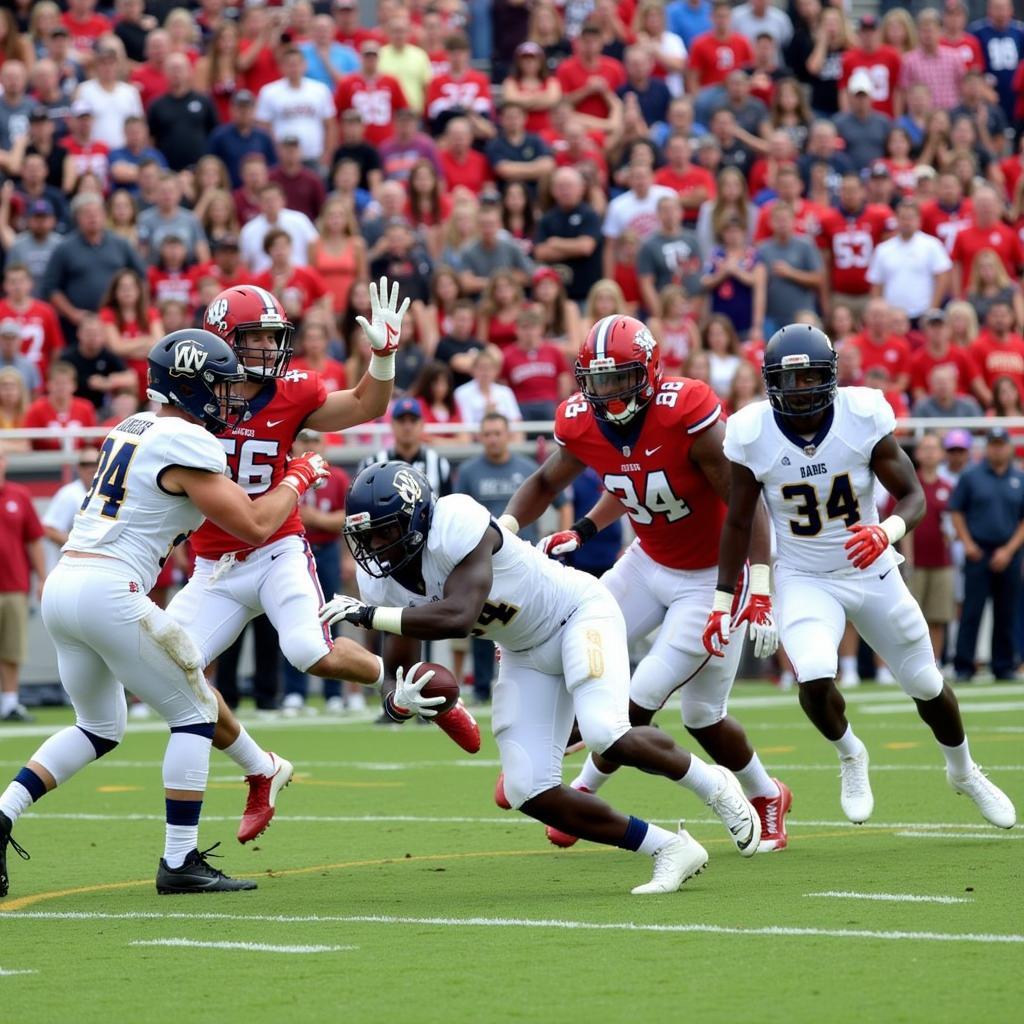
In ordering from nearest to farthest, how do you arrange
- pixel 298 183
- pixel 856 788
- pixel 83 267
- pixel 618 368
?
pixel 618 368, pixel 856 788, pixel 83 267, pixel 298 183

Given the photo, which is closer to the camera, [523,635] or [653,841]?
[653,841]

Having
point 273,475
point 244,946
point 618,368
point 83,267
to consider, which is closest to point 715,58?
point 83,267

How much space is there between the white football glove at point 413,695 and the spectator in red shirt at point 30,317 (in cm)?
909

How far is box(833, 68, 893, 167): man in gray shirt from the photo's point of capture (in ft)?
61.2

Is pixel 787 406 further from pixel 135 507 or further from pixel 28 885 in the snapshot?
pixel 28 885

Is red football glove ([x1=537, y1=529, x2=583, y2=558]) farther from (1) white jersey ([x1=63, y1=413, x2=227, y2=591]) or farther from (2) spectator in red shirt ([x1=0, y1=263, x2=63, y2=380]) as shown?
(2) spectator in red shirt ([x1=0, y1=263, x2=63, y2=380])

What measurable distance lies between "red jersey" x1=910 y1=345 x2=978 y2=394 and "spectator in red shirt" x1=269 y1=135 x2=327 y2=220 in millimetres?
5050


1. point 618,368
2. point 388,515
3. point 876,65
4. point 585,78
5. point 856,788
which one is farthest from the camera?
point 876,65

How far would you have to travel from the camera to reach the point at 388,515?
20.1 feet

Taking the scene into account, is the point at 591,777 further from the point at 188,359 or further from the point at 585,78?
the point at 585,78

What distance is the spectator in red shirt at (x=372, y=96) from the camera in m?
17.4

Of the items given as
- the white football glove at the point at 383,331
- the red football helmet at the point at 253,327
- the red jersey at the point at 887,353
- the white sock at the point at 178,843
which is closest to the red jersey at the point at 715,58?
the red jersey at the point at 887,353

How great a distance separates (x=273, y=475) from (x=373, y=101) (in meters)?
10.2

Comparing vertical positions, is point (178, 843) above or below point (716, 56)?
below
